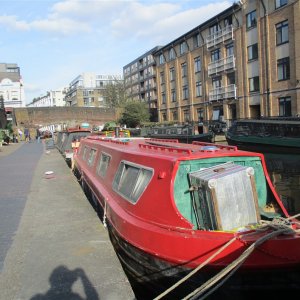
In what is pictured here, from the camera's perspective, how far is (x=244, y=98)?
35.0 metres

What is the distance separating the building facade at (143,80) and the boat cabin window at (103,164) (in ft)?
184

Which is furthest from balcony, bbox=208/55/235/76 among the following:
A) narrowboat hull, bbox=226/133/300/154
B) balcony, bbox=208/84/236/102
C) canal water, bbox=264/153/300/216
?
canal water, bbox=264/153/300/216

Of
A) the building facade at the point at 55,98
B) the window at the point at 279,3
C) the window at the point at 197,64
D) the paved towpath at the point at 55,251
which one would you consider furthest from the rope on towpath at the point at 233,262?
the building facade at the point at 55,98

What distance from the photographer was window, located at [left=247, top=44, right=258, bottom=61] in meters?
33.2

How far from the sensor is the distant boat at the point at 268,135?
2008cm

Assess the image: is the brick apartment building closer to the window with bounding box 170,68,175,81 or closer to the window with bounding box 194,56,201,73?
the window with bounding box 194,56,201,73

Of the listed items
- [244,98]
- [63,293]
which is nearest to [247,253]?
[63,293]

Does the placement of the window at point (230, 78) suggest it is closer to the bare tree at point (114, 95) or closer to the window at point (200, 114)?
the window at point (200, 114)

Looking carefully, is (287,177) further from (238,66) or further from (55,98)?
(55,98)

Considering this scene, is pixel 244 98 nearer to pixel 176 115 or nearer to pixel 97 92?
pixel 176 115

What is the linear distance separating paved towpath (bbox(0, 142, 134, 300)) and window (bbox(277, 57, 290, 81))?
2428cm

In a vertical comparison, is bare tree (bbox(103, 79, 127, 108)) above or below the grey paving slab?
above

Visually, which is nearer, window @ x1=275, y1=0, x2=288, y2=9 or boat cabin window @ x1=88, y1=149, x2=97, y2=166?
boat cabin window @ x1=88, y1=149, x2=97, y2=166

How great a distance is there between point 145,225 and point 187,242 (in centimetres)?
70
